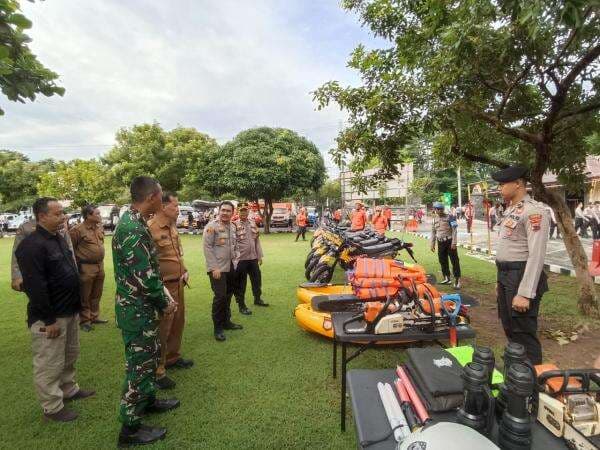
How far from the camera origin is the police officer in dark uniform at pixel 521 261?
273 centimetres

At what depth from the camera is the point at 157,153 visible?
22891mm

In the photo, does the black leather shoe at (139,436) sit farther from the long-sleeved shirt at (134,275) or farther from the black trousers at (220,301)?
the black trousers at (220,301)

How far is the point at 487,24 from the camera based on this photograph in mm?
4098

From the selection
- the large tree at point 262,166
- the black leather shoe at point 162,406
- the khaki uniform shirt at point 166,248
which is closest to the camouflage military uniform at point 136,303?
the black leather shoe at point 162,406

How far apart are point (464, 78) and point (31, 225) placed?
18.9 ft

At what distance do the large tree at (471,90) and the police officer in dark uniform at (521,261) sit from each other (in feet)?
6.09

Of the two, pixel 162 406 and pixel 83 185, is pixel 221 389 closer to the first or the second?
pixel 162 406

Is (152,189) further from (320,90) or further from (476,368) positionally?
(320,90)

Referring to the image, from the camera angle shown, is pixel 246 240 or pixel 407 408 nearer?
pixel 407 408

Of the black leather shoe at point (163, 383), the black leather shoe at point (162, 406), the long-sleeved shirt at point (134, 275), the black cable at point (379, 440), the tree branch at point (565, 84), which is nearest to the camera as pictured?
the black cable at point (379, 440)

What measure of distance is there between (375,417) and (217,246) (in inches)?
137

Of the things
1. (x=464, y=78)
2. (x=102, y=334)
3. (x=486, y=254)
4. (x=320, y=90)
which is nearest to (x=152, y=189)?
(x=102, y=334)

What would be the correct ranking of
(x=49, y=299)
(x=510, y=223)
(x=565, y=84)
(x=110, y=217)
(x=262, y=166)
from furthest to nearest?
(x=110, y=217) → (x=262, y=166) → (x=565, y=84) → (x=510, y=223) → (x=49, y=299)

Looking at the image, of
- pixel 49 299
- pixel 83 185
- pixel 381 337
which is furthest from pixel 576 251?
pixel 83 185
